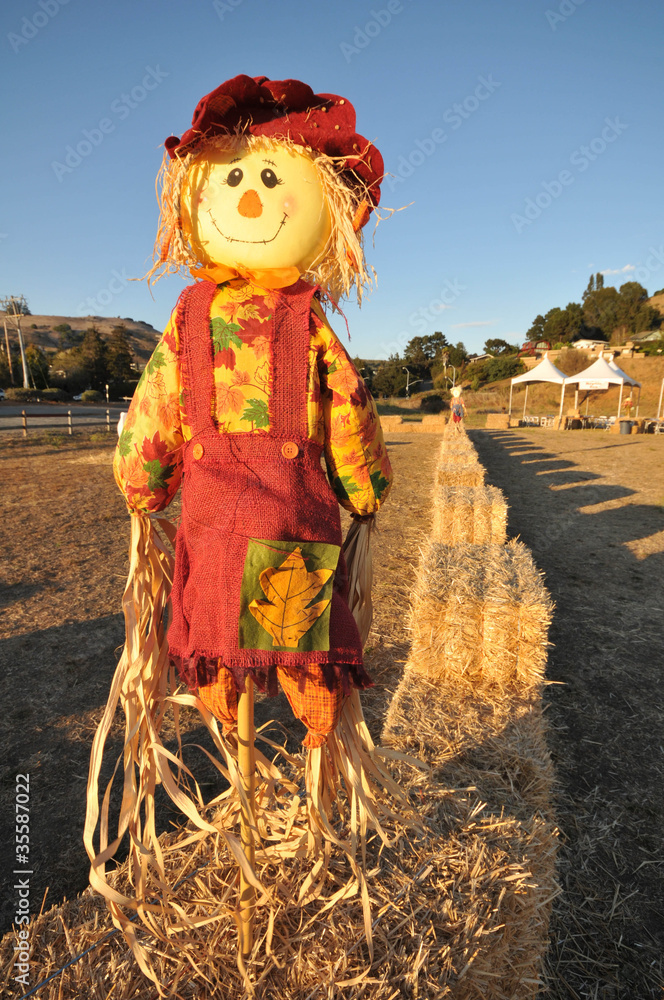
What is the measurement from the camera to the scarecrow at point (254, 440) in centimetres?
134

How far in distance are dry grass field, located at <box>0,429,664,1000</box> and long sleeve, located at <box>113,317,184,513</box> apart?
1.62m

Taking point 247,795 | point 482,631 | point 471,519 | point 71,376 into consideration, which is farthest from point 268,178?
point 71,376

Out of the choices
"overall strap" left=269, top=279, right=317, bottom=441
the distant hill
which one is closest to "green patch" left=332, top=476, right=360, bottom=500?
"overall strap" left=269, top=279, right=317, bottom=441

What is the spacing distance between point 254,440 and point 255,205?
2.09ft

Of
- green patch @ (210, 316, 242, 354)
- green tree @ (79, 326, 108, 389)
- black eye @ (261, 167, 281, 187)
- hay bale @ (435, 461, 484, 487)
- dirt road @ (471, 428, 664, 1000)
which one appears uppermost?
green tree @ (79, 326, 108, 389)

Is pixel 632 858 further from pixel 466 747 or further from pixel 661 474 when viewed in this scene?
pixel 661 474

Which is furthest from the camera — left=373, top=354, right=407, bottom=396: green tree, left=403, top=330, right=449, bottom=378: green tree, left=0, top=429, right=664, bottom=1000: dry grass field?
left=403, top=330, right=449, bottom=378: green tree

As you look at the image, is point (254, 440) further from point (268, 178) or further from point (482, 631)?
point (482, 631)

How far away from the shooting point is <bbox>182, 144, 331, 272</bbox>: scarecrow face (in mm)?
1421

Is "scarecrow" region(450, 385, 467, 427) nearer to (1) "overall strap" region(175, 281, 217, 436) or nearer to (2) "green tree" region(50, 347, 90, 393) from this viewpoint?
(1) "overall strap" region(175, 281, 217, 436)

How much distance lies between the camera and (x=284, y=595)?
52.7 inches

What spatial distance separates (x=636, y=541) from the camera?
259 inches

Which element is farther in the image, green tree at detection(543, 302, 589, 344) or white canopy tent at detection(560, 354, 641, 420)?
green tree at detection(543, 302, 589, 344)

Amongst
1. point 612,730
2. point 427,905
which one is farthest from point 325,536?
→ point 612,730
